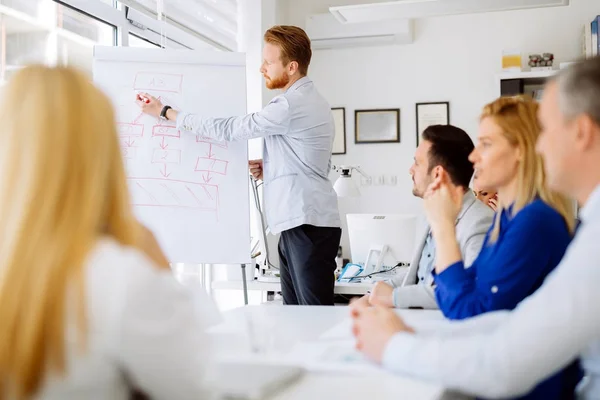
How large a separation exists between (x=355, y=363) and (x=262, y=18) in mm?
4213

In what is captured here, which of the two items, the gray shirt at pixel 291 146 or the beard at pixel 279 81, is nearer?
the gray shirt at pixel 291 146

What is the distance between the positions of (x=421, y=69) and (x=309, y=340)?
4.42 meters

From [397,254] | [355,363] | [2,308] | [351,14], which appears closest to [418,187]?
[355,363]

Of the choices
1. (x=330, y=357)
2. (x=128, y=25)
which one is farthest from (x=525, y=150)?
(x=128, y=25)

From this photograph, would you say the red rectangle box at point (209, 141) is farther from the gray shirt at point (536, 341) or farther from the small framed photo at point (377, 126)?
the small framed photo at point (377, 126)

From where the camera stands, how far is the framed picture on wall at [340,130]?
5.74 metres

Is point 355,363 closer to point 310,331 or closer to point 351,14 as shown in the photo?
point 310,331

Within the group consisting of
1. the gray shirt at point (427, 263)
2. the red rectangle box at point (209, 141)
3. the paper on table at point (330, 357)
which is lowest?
the paper on table at point (330, 357)

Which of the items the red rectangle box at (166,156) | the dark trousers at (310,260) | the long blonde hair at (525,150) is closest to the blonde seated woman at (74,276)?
the long blonde hair at (525,150)

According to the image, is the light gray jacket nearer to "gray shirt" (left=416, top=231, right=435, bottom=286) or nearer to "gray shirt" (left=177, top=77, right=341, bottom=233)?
"gray shirt" (left=416, top=231, right=435, bottom=286)

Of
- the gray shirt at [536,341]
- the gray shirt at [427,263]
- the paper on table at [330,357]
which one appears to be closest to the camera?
the gray shirt at [536,341]

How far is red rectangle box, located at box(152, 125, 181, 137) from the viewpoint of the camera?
3074 mm

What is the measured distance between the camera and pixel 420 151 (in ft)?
7.33

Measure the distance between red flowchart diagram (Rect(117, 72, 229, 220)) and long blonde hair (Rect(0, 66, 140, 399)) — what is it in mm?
2112
